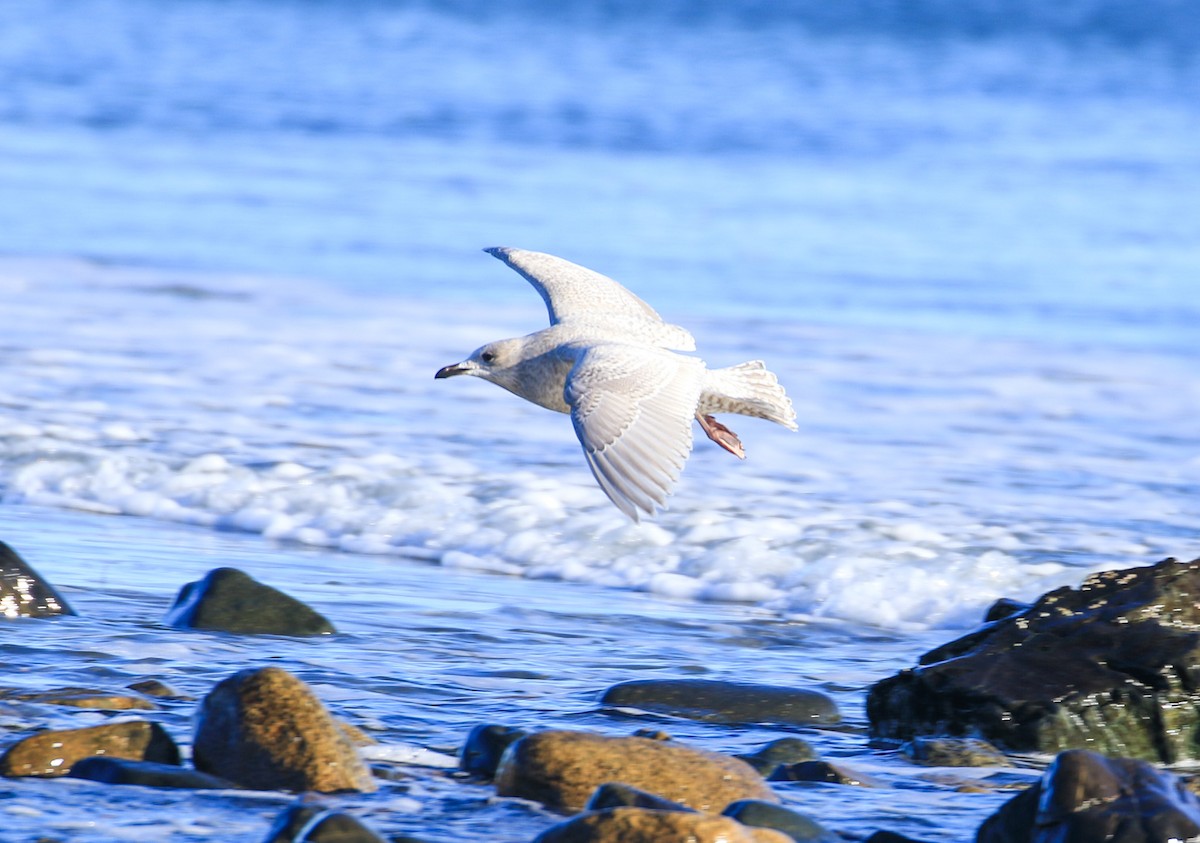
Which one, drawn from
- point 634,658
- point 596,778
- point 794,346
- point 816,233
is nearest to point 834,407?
point 794,346

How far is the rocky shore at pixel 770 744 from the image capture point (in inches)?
148

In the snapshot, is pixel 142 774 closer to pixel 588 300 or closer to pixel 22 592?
pixel 22 592

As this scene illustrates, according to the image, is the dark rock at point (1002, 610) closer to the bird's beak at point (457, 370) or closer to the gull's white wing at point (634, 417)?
the gull's white wing at point (634, 417)

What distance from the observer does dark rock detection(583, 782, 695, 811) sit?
3730mm

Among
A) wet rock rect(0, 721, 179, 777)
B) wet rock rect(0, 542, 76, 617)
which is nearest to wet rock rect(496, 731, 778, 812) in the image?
wet rock rect(0, 721, 179, 777)

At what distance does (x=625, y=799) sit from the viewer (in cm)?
377

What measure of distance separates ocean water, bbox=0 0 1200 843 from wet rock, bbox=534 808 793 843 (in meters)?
0.40

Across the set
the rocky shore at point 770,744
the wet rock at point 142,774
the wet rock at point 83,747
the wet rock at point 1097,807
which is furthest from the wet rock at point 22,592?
the wet rock at point 1097,807

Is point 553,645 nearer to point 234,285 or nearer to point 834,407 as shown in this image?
point 834,407

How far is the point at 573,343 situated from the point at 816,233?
10.7 metres

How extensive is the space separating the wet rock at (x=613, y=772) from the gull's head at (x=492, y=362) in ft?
8.46

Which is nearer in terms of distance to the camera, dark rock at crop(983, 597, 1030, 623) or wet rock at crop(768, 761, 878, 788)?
wet rock at crop(768, 761, 878, 788)

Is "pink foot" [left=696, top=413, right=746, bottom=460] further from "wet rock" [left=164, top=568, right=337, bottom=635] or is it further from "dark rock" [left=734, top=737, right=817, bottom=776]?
"dark rock" [left=734, top=737, right=817, bottom=776]

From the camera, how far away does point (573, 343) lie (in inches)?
254
